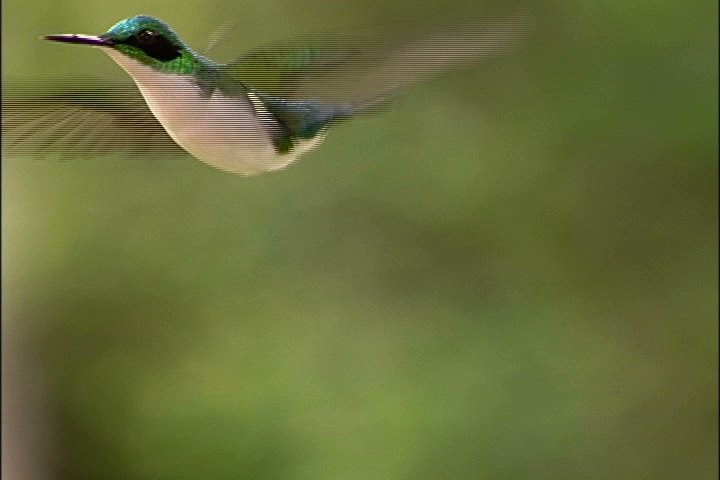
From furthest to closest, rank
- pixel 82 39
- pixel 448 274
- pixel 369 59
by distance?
pixel 448 274 → pixel 369 59 → pixel 82 39

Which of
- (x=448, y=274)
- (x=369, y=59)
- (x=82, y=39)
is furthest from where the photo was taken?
(x=448, y=274)

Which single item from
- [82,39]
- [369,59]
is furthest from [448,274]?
[82,39]

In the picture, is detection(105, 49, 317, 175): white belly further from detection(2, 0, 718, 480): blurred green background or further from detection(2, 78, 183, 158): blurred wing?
detection(2, 0, 718, 480): blurred green background

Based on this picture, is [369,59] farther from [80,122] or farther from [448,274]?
[448,274]

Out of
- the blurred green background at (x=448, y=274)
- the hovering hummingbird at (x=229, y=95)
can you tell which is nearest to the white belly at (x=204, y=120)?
the hovering hummingbird at (x=229, y=95)

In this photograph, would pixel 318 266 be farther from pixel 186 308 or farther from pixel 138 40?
pixel 138 40

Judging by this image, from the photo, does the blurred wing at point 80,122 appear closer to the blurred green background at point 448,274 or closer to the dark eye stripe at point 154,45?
the dark eye stripe at point 154,45
